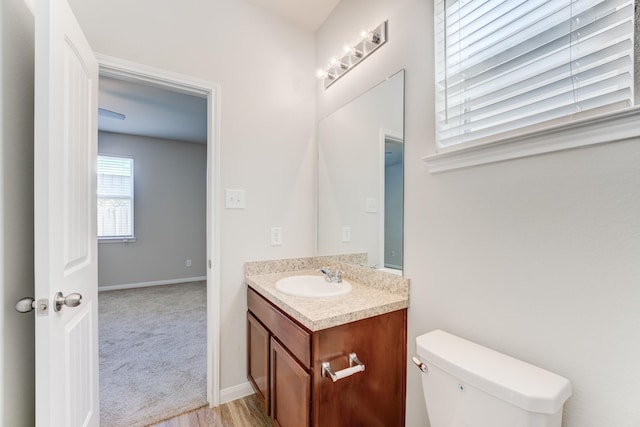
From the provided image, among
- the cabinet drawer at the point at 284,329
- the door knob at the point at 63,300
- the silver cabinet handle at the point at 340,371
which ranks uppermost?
the door knob at the point at 63,300

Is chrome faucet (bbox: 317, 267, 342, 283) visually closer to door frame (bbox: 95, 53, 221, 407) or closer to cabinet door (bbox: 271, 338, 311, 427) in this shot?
cabinet door (bbox: 271, 338, 311, 427)

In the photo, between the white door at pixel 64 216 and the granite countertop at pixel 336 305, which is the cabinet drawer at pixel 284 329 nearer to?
the granite countertop at pixel 336 305

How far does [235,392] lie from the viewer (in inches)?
70.8

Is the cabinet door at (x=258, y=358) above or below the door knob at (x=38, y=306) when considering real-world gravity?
below

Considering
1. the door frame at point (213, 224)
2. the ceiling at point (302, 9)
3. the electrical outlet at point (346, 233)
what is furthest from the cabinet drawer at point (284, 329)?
the ceiling at point (302, 9)

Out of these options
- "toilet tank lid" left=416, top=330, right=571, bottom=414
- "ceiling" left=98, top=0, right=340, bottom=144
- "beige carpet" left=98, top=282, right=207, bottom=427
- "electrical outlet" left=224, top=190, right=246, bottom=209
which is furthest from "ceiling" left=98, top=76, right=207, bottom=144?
"toilet tank lid" left=416, top=330, right=571, bottom=414

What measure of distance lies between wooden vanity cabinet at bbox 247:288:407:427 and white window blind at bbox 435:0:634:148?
0.90m

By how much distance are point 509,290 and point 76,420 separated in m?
1.71

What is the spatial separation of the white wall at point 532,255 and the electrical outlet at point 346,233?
527 mm

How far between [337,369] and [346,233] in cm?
88

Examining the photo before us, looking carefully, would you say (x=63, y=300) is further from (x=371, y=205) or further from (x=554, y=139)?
(x=554, y=139)

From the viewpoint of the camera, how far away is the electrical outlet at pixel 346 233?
1.82m

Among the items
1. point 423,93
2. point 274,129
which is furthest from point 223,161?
point 423,93

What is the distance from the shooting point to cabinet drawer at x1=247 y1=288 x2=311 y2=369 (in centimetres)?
112
